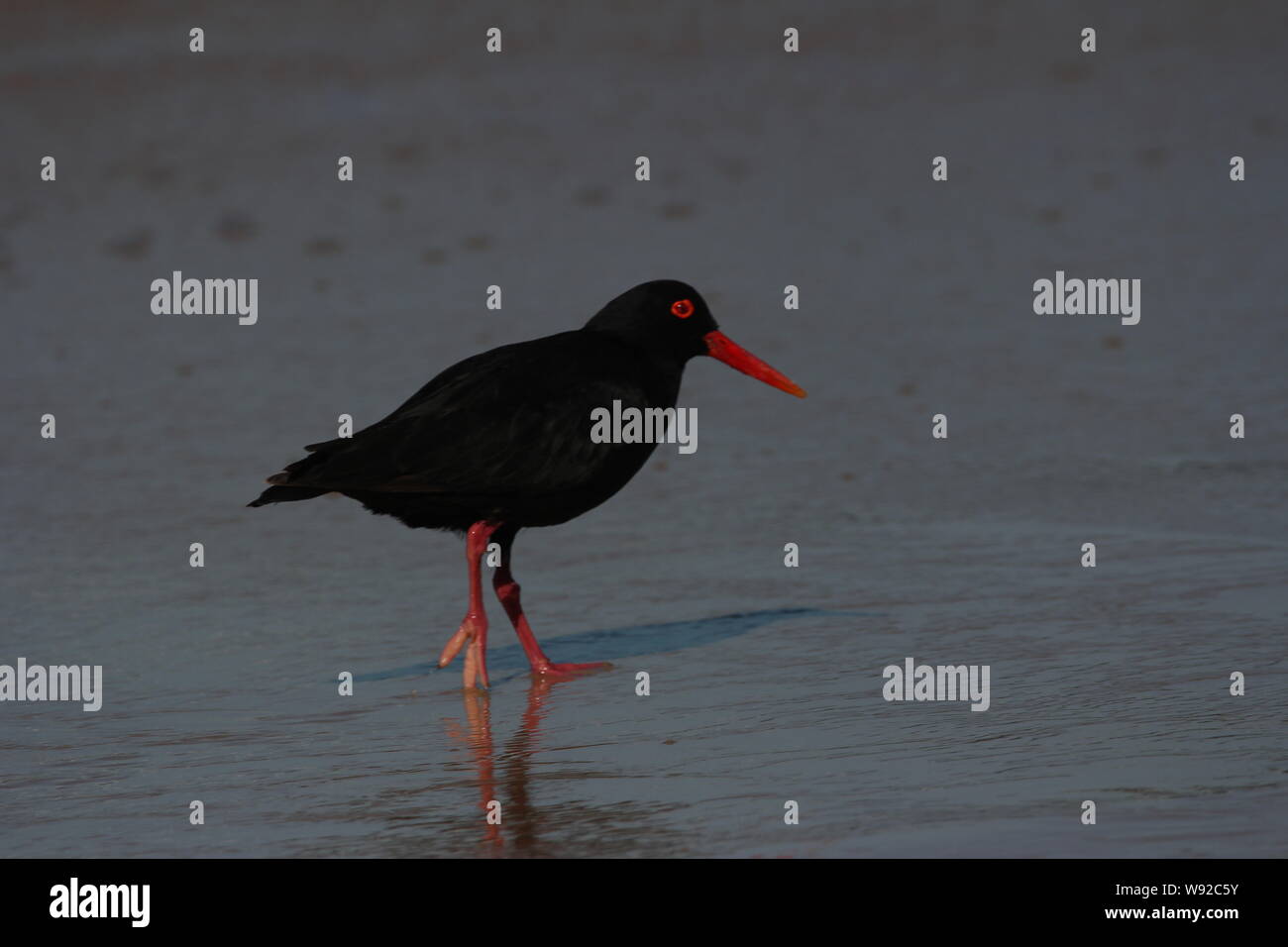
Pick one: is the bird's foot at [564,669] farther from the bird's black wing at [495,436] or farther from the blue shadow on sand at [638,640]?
the bird's black wing at [495,436]

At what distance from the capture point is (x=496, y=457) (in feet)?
21.2

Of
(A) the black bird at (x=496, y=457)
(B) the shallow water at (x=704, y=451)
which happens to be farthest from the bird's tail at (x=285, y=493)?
(B) the shallow water at (x=704, y=451)

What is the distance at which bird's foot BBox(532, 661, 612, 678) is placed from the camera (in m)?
6.36

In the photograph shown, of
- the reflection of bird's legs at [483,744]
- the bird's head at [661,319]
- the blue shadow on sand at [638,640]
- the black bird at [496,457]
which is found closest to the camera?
the reflection of bird's legs at [483,744]

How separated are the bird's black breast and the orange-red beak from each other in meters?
0.65

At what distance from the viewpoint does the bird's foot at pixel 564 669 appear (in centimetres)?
636

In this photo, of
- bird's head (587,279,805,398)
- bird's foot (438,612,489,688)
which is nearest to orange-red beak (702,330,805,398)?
bird's head (587,279,805,398)

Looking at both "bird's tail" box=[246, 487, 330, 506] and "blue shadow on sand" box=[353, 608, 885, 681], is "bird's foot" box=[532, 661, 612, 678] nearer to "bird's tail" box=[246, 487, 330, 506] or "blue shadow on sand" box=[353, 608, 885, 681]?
"blue shadow on sand" box=[353, 608, 885, 681]

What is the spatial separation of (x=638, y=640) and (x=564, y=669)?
0.39m

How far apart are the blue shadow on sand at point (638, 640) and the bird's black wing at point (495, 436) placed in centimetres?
56

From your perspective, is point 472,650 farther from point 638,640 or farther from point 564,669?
point 638,640

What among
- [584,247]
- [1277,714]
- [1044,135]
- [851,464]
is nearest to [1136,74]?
[1044,135]

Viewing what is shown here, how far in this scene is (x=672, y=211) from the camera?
13.9m
